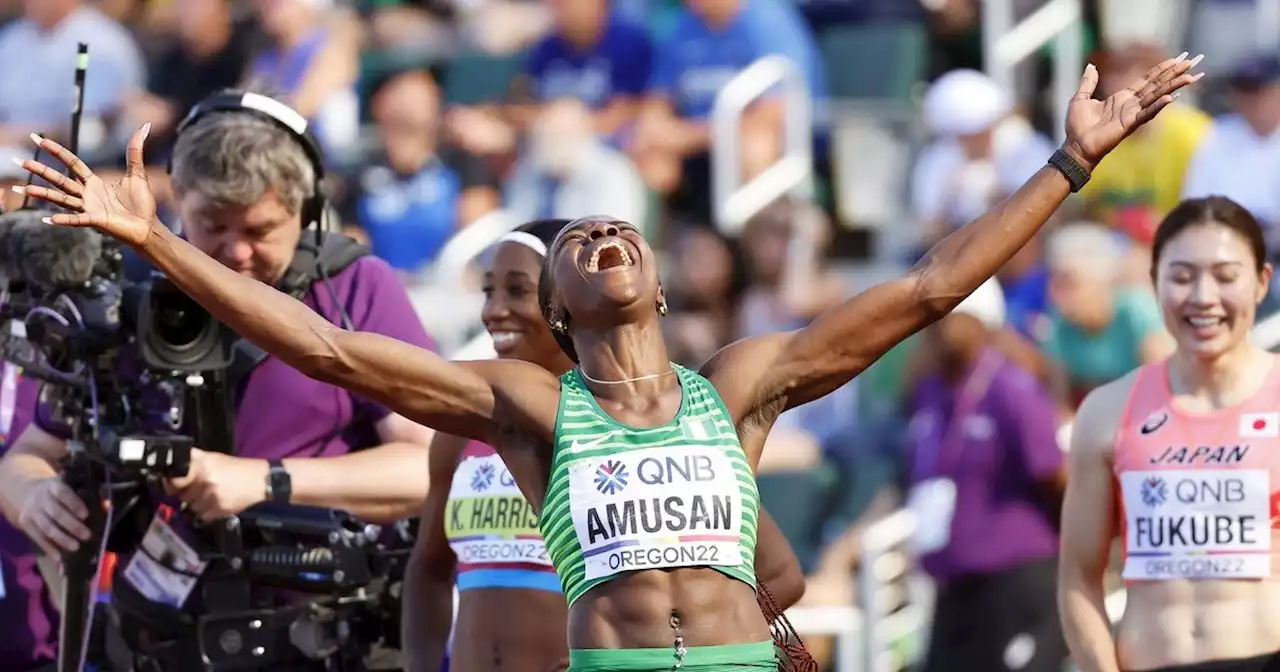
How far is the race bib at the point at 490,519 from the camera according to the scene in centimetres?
586

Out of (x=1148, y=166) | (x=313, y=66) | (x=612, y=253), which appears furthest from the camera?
(x=313, y=66)

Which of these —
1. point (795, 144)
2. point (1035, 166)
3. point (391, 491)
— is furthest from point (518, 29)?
point (391, 491)

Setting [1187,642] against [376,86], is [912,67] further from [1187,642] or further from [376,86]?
[1187,642]

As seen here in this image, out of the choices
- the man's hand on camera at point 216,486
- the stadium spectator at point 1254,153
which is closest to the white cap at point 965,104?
the stadium spectator at point 1254,153

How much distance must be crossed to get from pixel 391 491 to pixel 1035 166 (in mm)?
6250

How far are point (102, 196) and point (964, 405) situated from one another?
594 cm

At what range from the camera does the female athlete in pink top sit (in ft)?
21.1

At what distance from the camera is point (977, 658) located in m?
9.69

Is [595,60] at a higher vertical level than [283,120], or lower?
higher

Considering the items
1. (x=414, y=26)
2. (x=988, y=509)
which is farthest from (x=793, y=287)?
(x=414, y=26)

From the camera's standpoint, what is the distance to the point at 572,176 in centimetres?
1225

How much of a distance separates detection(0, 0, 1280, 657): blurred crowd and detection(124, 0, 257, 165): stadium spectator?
18mm

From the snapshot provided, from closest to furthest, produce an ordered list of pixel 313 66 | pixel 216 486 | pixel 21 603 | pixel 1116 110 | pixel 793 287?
pixel 1116 110 → pixel 216 486 → pixel 21 603 → pixel 793 287 → pixel 313 66

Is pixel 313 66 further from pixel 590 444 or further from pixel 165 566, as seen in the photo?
pixel 590 444
